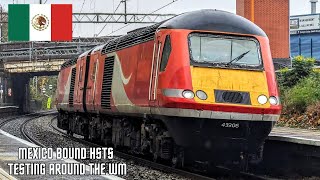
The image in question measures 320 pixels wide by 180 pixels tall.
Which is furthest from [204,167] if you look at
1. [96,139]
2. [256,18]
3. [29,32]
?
[256,18]

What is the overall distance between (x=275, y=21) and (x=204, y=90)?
40.2 meters

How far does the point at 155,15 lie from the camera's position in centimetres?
4616

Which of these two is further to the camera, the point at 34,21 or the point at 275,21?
the point at 275,21

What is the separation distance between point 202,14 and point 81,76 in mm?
9579

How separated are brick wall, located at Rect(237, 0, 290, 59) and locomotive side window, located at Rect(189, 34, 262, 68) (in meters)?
37.3

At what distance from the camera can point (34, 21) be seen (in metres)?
37.1

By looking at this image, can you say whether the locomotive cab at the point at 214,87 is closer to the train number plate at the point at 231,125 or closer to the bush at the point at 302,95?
the train number plate at the point at 231,125

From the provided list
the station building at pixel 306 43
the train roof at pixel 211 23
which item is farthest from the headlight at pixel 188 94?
the station building at pixel 306 43

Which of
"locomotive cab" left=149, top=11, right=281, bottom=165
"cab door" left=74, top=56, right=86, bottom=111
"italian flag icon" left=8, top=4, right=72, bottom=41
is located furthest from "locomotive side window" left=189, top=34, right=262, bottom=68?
"italian flag icon" left=8, top=4, right=72, bottom=41

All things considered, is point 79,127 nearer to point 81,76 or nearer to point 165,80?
point 81,76

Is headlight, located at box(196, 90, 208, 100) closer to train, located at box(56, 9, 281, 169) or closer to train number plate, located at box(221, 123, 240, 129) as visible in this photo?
train, located at box(56, 9, 281, 169)

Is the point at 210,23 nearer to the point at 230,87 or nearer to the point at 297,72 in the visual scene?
the point at 230,87

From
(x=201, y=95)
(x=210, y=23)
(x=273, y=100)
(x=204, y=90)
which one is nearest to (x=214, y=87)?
(x=204, y=90)

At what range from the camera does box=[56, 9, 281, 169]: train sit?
11.6m
